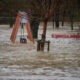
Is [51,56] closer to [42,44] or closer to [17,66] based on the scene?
[42,44]

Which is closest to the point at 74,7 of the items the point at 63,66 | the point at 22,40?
the point at 22,40

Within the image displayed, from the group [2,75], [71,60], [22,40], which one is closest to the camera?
[2,75]

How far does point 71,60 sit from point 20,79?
4.76 m

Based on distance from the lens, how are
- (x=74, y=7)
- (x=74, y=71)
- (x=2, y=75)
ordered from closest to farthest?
(x=2, y=75) → (x=74, y=71) → (x=74, y=7)

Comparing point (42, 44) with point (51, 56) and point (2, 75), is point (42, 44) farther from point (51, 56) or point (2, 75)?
point (2, 75)

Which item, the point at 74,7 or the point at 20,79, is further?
the point at 74,7

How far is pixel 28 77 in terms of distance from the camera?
11.6 m

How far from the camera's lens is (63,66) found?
14000 millimetres

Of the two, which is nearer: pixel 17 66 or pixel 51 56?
pixel 17 66

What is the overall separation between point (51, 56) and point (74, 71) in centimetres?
413

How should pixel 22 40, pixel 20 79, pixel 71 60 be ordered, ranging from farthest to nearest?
pixel 22 40 < pixel 71 60 < pixel 20 79

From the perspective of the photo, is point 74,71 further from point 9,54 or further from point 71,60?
point 9,54

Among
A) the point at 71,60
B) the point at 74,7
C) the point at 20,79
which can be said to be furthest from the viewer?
the point at 74,7

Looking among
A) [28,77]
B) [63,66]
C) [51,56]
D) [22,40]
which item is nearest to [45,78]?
[28,77]
